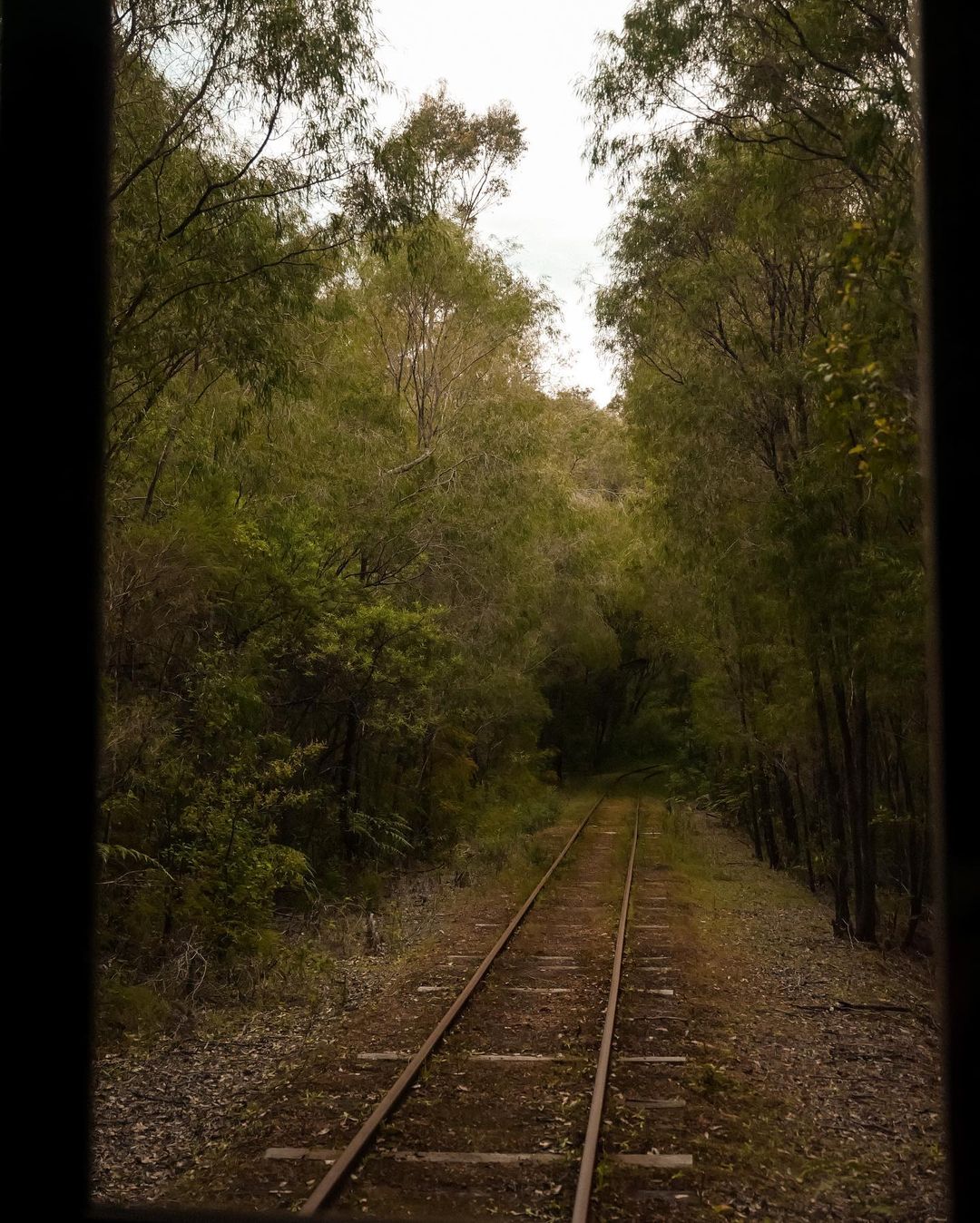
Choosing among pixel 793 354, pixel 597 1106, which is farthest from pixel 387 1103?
pixel 793 354

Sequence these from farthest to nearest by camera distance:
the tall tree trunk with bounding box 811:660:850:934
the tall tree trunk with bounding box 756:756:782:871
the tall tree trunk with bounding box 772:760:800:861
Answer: the tall tree trunk with bounding box 756:756:782:871
the tall tree trunk with bounding box 772:760:800:861
the tall tree trunk with bounding box 811:660:850:934

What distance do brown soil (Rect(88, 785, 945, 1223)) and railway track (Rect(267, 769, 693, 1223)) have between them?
0.02 metres

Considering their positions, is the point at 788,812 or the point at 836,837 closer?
the point at 836,837

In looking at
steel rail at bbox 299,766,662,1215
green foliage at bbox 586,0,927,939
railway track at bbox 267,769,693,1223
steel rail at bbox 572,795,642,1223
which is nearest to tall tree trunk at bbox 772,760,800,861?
green foliage at bbox 586,0,927,939

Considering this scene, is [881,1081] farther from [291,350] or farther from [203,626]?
[203,626]

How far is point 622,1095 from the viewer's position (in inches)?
250

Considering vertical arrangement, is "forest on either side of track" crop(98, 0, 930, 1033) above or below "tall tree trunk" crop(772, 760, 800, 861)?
above

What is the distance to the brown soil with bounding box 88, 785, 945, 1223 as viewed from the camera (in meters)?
4.88

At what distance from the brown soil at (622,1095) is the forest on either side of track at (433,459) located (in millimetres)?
1984

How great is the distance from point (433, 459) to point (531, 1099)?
1243cm

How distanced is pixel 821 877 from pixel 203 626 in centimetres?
1294

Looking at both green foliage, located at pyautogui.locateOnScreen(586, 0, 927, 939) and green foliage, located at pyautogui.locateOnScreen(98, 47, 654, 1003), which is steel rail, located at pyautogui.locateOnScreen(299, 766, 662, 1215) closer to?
green foliage, located at pyautogui.locateOnScreen(98, 47, 654, 1003)

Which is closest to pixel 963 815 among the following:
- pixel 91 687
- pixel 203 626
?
pixel 91 687

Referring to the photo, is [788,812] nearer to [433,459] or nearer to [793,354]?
[433,459]
